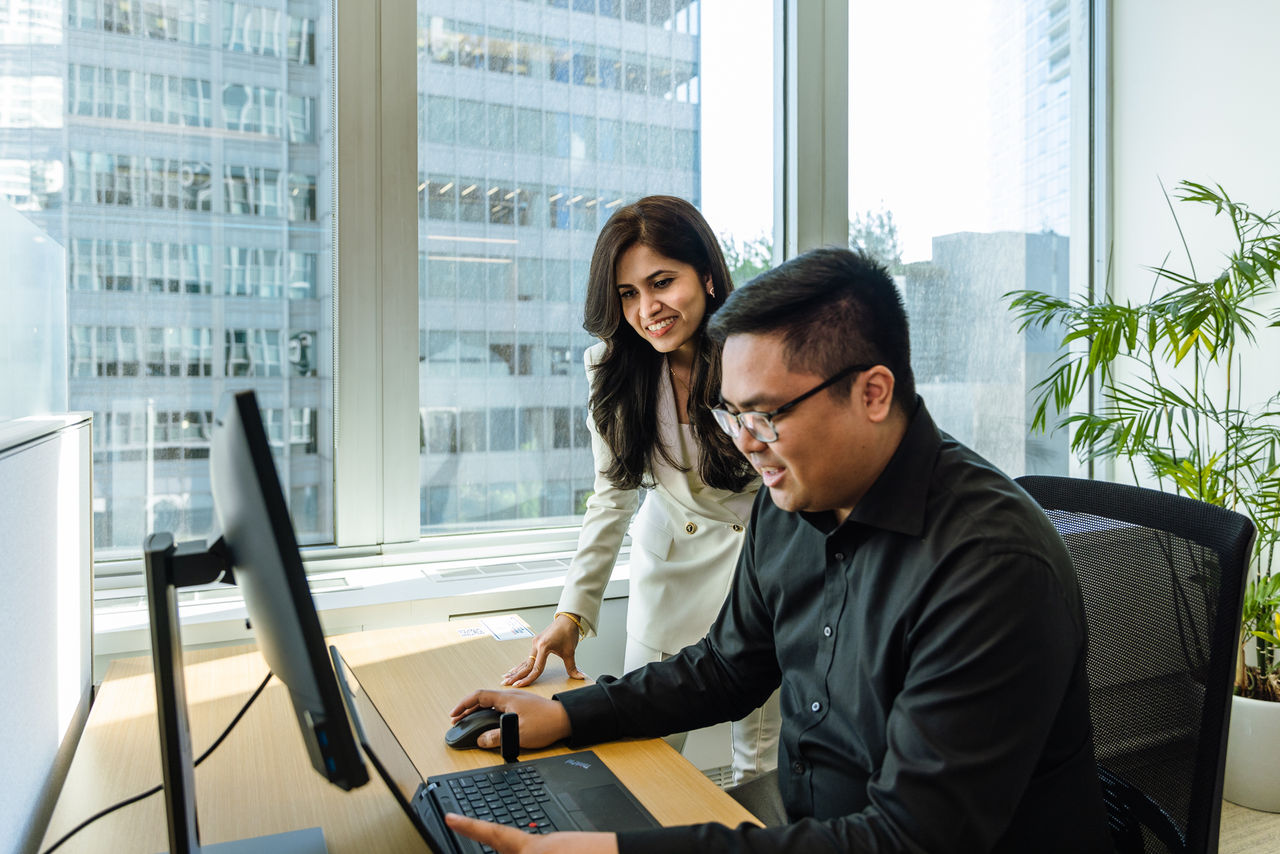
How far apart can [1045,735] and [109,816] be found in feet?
3.60

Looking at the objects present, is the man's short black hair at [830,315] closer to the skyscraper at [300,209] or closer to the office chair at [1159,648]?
the office chair at [1159,648]

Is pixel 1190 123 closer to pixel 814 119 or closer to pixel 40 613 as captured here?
pixel 814 119

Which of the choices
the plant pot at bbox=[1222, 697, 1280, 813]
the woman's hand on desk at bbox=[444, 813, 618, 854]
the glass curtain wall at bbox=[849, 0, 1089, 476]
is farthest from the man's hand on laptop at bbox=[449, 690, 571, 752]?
the glass curtain wall at bbox=[849, 0, 1089, 476]

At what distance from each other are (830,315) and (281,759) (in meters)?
0.98

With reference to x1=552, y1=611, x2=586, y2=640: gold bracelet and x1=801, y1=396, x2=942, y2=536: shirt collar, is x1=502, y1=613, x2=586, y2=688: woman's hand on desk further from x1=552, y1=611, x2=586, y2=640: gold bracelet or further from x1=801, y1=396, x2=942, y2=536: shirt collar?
x1=801, y1=396, x2=942, y2=536: shirt collar

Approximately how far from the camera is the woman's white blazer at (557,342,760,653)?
1.81 meters

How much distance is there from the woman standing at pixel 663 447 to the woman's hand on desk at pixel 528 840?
760 mm

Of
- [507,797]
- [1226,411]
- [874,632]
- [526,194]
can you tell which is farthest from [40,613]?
[1226,411]

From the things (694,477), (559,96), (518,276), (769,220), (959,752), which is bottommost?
(959,752)

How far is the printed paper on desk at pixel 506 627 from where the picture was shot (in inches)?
71.3

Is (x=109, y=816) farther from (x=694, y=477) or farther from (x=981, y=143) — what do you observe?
(x=981, y=143)

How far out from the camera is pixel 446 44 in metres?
2.44

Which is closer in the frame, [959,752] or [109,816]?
[959,752]

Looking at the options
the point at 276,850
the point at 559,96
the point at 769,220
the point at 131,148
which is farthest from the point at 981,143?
the point at 276,850
